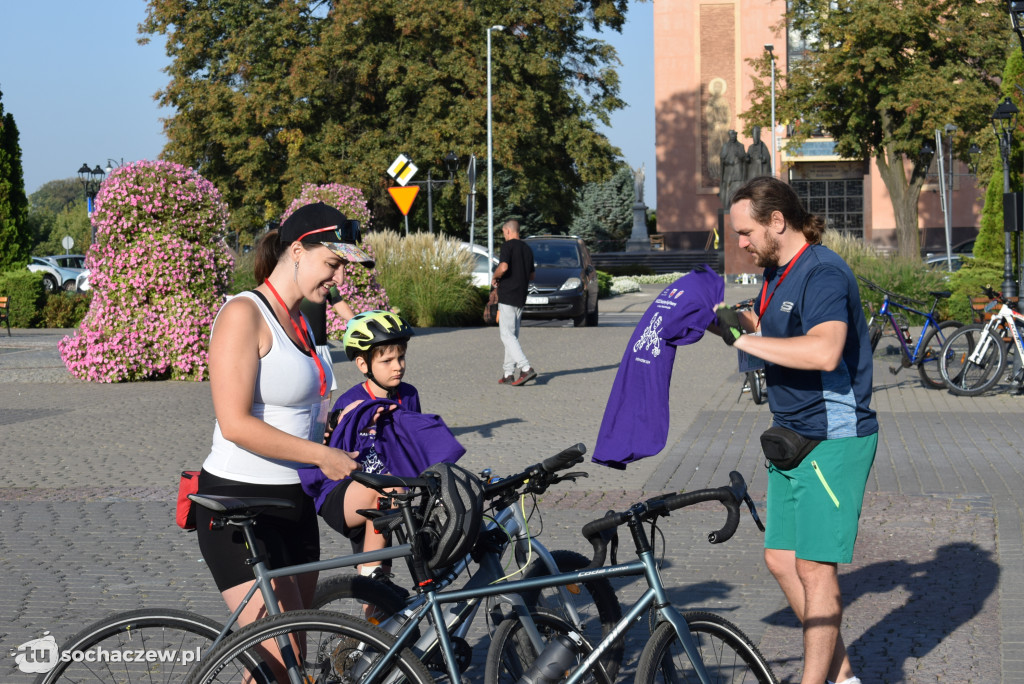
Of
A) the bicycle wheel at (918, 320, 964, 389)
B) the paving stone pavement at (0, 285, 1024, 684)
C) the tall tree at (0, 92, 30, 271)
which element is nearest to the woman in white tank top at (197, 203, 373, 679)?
the paving stone pavement at (0, 285, 1024, 684)

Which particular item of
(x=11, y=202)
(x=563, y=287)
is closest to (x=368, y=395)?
(x=563, y=287)

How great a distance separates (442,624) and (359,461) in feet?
2.97

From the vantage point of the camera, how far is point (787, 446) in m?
3.73

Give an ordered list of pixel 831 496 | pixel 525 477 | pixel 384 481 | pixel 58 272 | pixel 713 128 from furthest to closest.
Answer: pixel 713 128
pixel 58 272
pixel 831 496
pixel 525 477
pixel 384 481

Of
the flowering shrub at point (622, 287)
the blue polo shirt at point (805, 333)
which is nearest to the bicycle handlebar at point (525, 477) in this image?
the blue polo shirt at point (805, 333)

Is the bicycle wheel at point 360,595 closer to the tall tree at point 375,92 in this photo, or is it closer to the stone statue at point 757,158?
the tall tree at point 375,92

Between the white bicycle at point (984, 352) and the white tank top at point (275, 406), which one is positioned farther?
the white bicycle at point (984, 352)

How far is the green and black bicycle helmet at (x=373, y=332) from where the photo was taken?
159 inches

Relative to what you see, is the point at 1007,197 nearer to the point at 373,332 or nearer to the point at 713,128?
the point at 373,332

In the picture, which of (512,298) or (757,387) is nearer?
(757,387)

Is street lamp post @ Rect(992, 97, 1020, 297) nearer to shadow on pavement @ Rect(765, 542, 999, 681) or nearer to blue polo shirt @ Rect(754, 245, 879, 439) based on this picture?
shadow on pavement @ Rect(765, 542, 999, 681)

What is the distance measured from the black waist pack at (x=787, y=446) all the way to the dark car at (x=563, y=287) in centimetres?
1951

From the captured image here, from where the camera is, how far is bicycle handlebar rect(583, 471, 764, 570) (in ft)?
9.73

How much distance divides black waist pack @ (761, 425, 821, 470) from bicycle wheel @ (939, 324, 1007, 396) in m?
9.37
